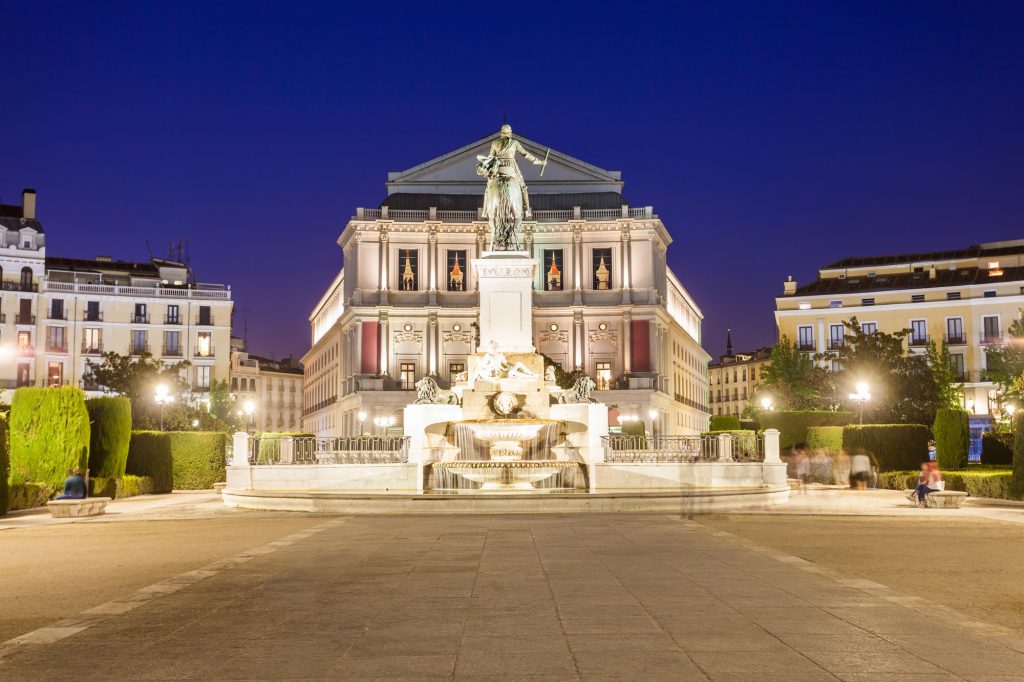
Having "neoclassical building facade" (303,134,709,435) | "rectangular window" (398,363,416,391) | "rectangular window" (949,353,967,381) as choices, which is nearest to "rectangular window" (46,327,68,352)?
"neoclassical building facade" (303,134,709,435)

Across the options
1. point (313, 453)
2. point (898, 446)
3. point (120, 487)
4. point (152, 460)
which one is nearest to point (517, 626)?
point (313, 453)

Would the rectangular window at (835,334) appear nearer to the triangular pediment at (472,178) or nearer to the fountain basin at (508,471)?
the triangular pediment at (472,178)

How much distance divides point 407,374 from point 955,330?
147ft

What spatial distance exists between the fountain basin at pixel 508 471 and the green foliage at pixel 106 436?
13.3 m

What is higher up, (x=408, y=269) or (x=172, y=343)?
(x=408, y=269)

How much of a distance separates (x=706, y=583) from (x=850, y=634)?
9.35 feet

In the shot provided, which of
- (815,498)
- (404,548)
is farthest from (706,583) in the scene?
(815,498)

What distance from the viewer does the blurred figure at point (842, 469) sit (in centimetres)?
4031

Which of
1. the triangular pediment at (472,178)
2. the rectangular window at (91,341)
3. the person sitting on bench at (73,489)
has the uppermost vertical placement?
the triangular pediment at (472,178)

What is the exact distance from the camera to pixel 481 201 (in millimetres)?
95562

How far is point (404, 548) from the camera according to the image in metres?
14.7

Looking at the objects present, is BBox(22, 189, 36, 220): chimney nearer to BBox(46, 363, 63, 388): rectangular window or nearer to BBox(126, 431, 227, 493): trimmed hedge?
BBox(46, 363, 63, 388): rectangular window

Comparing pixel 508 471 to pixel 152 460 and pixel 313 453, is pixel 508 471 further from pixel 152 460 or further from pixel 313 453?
pixel 152 460

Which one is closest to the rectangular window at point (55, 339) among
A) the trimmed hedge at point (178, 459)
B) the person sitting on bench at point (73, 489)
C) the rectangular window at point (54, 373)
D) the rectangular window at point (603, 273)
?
the rectangular window at point (54, 373)
